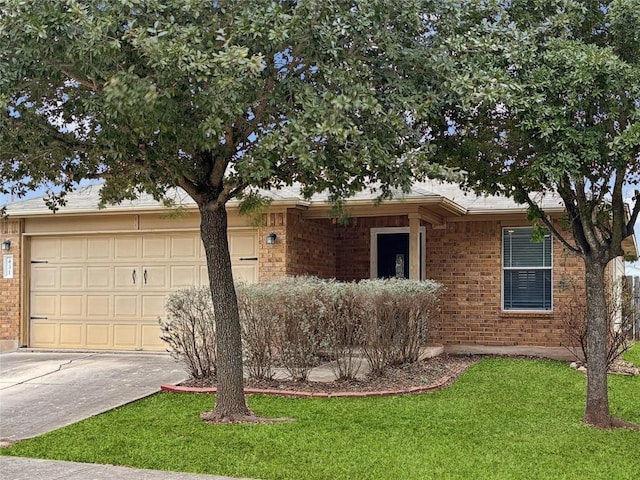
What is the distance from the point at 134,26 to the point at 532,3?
12.9 ft

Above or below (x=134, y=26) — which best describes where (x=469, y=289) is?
below

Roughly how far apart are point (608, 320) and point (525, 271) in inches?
89.1

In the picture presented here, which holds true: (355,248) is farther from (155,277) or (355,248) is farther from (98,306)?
(98,306)

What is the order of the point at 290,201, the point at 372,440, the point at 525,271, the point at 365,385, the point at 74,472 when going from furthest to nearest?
the point at 525,271 < the point at 290,201 < the point at 365,385 < the point at 372,440 < the point at 74,472

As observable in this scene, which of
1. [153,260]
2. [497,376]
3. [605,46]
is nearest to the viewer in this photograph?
[605,46]

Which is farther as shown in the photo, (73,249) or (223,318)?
(73,249)

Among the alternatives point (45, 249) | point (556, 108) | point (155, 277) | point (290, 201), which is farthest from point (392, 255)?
point (556, 108)

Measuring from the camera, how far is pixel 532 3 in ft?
23.9

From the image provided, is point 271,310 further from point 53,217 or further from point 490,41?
point 53,217

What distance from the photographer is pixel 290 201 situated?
12086mm

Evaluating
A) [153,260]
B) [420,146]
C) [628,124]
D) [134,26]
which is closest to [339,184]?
[420,146]

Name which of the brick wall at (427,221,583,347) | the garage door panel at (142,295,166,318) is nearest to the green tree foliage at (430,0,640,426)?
the brick wall at (427,221,583,347)

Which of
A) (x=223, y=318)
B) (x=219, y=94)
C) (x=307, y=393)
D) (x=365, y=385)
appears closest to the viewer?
(x=219, y=94)

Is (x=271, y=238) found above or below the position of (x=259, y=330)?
above
